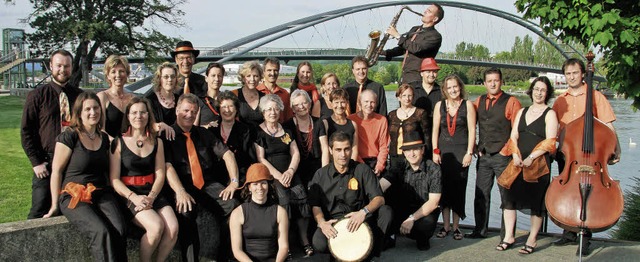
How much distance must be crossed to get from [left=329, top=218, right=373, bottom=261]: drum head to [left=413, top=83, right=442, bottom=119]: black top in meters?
1.82

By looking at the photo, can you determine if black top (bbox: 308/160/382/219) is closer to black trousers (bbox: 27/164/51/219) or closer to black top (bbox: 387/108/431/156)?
black top (bbox: 387/108/431/156)

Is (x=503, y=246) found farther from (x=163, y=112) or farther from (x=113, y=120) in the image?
(x=113, y=120)

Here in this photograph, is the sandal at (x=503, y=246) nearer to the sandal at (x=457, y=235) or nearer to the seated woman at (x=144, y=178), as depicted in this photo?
the sandal at (x=457, y=235)

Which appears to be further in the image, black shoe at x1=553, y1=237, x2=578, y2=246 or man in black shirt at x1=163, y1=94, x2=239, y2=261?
black shoe at x1=553, y1=237, x2=578, y2=246

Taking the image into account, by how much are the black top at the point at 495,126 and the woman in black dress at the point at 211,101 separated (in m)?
2.54

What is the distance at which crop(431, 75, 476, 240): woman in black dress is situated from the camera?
574 cm

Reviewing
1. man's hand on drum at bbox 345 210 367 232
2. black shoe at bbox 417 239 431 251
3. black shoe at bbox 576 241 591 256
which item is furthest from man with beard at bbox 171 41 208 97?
black shoe at bbox 576 241 591 256

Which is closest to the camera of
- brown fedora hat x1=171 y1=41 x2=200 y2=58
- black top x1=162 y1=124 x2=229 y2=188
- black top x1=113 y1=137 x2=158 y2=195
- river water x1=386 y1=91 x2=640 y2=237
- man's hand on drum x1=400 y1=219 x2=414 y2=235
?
black top x1=113 y1=137 x2=158 y2=195

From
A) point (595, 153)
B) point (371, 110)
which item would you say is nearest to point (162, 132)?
point (371, 110)

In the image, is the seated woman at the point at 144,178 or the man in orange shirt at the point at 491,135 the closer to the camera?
the seated woman at the point at 144,178

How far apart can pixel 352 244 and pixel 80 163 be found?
2156 mm

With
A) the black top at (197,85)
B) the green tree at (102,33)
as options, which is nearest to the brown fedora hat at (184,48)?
the black top at (197,85)

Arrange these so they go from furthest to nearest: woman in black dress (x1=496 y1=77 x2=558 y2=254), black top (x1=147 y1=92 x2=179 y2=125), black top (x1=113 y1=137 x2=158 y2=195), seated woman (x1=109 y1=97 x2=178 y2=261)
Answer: woman in black dress (x1=496 y1=77 x2=558 y2=254) < black top (x1=147 y1=92 x2=179 y2=125) < black top (x1=113 y1=137 x2=158 y2=195) < seated woman (x1=109 y1=97 x2=178 y2=261)

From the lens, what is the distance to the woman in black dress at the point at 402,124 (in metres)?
5.77
